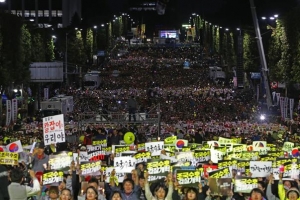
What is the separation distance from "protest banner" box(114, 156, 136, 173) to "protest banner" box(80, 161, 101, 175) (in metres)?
0.38

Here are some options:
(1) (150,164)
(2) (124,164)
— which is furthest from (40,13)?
(1) (150,164)

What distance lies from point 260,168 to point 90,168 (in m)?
3.15

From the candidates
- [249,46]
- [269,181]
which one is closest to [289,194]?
[269,181]

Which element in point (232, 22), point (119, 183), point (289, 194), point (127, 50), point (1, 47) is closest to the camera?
point (289, 194)

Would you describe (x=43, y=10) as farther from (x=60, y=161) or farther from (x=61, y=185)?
(x=61, y=185)

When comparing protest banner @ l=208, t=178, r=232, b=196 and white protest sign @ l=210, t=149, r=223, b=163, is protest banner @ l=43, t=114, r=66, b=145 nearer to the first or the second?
white protest sign @ l=210, t=149, r=223, b=163

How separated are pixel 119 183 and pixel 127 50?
113627 mm

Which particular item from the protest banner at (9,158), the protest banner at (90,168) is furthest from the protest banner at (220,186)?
the protest banner at (9,158)

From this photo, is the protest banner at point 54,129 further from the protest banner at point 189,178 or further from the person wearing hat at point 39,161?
the protest banner at point 189,178

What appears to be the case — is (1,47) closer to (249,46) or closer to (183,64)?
(249,46)

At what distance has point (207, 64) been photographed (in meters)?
106

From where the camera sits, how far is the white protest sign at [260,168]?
49.2 feet

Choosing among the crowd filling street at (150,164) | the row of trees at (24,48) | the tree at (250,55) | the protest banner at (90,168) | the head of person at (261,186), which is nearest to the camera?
the crowd filling street at (150,164)

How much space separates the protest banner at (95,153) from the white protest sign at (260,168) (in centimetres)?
467
